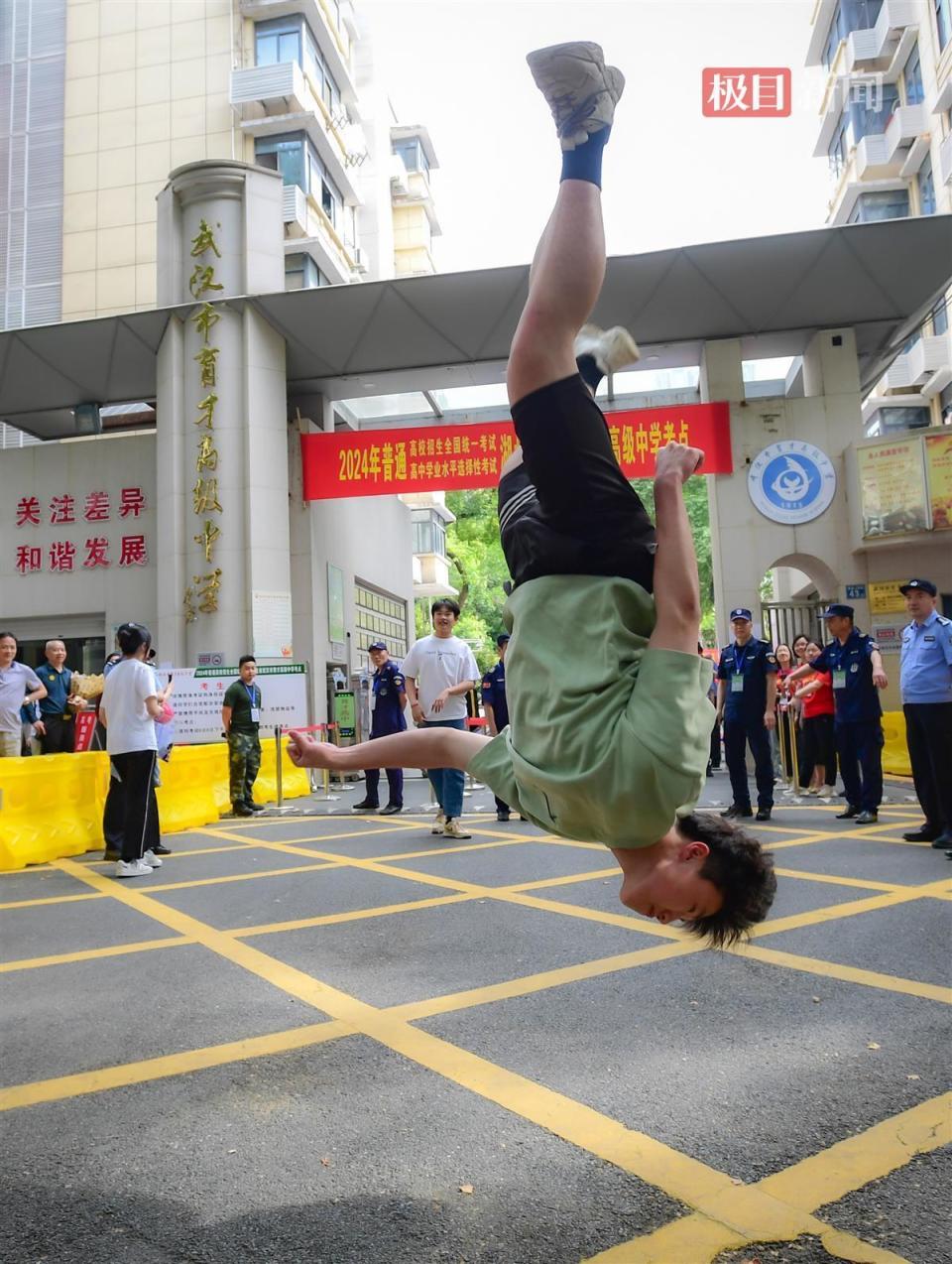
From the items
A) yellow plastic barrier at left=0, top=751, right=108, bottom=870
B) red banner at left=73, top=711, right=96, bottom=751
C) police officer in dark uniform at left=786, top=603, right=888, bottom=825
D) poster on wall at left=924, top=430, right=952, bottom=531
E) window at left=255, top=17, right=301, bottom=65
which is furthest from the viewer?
window at left=255, top=17, right=301, bottom=65

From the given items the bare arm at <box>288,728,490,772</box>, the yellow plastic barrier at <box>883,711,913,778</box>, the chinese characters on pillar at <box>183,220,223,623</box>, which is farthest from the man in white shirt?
the chinese characters on pillar at <box>183,220,223,623</box>

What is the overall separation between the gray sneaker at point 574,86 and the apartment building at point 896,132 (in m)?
26.8

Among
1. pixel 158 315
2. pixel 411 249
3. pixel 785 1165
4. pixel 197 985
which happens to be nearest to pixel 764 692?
pixel 197 985

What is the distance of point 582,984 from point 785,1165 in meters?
1.43

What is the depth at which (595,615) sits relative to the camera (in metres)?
2.22

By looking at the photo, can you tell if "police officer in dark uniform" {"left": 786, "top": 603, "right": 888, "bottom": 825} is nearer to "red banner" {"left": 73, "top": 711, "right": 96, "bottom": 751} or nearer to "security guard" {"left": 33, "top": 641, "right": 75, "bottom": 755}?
"security guard" {"left": 33, "top": 641, "right": 75, "bottom": 755}

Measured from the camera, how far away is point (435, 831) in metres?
8.09

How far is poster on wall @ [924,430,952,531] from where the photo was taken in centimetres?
1423

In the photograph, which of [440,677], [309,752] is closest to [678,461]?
[309,752]

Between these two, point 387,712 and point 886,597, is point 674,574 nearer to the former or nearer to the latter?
point 387,712

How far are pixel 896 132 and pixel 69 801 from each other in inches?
1182

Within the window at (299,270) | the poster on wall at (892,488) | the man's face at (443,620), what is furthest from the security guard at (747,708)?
the window at (299,270)

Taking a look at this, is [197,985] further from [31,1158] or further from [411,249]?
[411,249]

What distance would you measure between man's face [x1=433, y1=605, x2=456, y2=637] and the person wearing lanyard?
9.47ft
